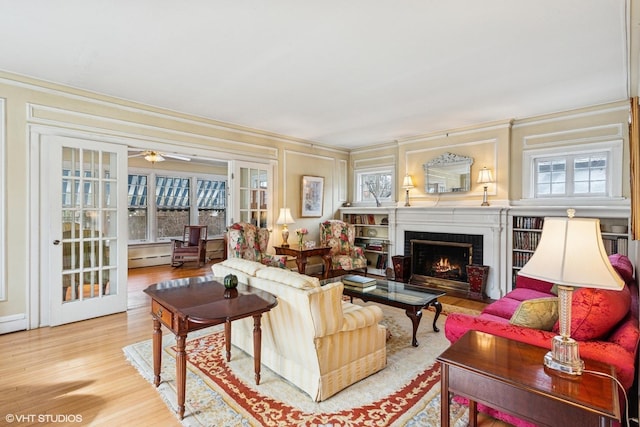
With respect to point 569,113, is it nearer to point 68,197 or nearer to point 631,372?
point 631,372

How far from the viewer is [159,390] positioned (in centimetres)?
222

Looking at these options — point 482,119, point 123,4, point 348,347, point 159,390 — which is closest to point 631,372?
point 348,347

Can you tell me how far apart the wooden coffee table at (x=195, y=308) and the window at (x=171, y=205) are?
5.55 meters

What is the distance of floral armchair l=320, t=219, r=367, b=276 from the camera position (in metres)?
5.52

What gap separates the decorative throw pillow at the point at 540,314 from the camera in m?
1.79

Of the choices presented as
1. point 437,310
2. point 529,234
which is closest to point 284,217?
point 437,310

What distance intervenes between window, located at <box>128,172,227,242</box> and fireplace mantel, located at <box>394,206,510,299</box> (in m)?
5.32

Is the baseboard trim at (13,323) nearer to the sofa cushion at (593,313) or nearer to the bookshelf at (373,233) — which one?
the sofa cushion at (593,313)

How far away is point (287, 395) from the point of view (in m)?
2.15

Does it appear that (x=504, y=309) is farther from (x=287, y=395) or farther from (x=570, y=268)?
(x=287, y=395)

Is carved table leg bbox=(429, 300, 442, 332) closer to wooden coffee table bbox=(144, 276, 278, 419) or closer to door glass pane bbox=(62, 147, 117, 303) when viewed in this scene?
wooden coffee table bbox=(144, 276, 278, 419)

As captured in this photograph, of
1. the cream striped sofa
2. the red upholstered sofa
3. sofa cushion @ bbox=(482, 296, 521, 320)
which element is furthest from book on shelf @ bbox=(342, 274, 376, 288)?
the red upholstered sofa

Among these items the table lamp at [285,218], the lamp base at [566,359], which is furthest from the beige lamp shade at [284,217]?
the lamp base at [566,359]

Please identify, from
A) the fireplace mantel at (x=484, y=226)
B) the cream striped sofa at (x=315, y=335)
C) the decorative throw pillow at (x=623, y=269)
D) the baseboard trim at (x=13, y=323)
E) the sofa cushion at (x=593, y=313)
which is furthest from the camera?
the fireplace mantel at (x=484, y=226)
